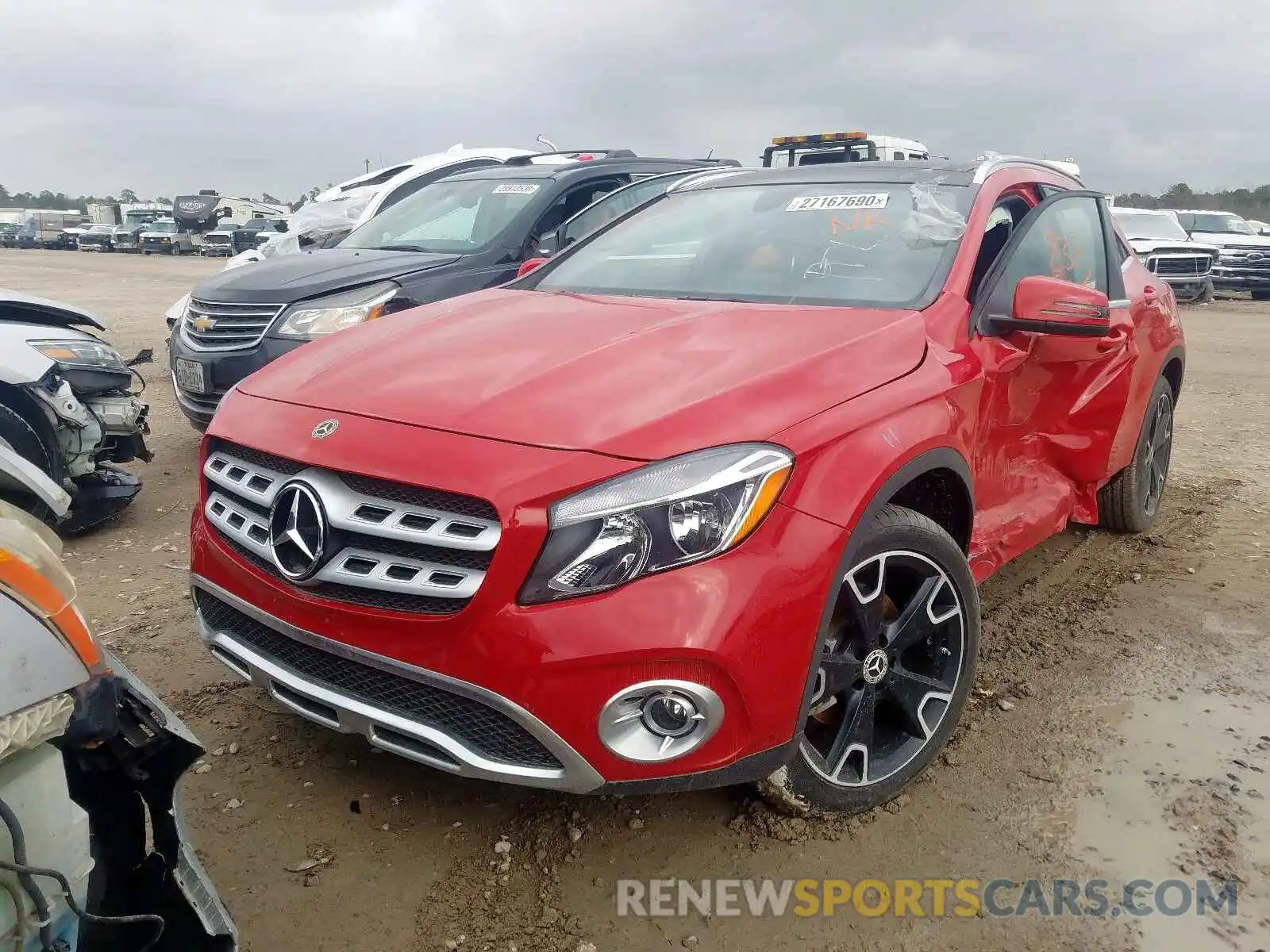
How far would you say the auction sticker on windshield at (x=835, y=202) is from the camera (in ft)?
10.5

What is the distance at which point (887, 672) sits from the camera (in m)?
2.44

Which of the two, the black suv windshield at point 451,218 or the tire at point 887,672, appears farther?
the black suv windshield at point 451,218

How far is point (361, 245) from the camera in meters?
6.37

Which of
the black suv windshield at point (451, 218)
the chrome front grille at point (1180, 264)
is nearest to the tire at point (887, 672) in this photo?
the black suv windshield at point (451, 218)

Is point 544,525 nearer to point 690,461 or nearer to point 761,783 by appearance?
point 690,461

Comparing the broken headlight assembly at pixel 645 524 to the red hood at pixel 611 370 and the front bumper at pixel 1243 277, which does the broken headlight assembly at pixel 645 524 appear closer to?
the red hood at pixel 611 370

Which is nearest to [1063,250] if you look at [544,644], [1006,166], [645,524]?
[1006,166]

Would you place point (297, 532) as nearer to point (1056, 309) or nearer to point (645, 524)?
point (645, 524)

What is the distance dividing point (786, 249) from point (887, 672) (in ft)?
4.73

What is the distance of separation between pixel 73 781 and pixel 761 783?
1.42 metres

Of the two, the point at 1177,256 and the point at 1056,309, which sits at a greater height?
the point at 1056,309

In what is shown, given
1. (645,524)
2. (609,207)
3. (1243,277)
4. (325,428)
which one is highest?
(609,207)

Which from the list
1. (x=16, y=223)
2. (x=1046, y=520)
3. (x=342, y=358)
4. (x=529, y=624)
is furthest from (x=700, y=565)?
(x=16, y=223)

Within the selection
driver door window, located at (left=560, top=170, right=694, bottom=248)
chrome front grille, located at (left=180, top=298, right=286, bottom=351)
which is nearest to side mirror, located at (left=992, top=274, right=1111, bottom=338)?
driver door window, located at (left=560, top=170, right=694, bottom=248)
